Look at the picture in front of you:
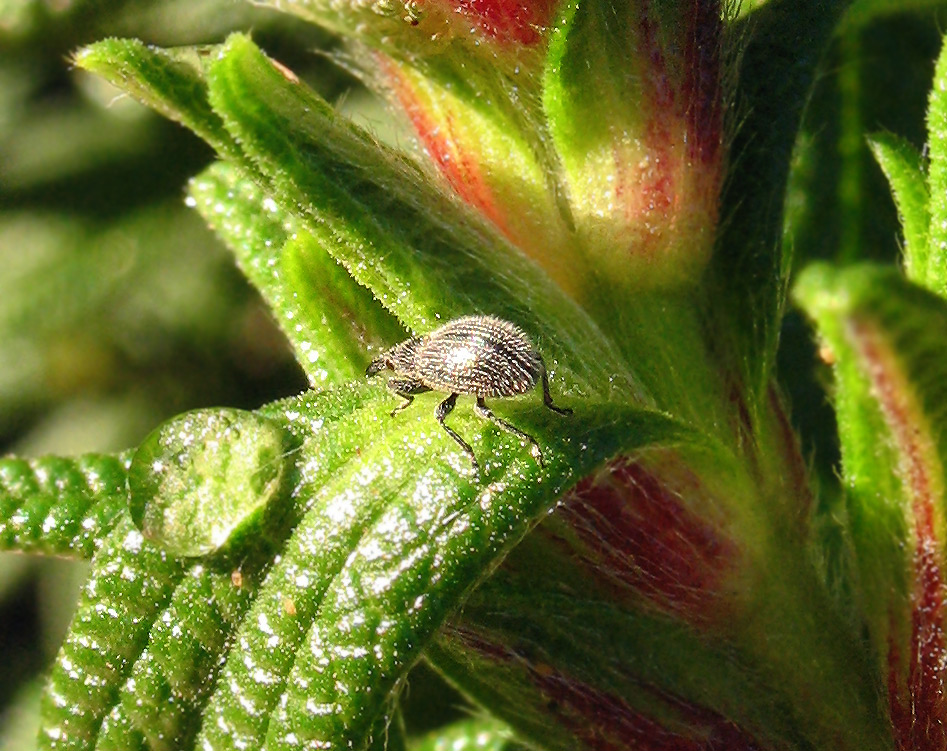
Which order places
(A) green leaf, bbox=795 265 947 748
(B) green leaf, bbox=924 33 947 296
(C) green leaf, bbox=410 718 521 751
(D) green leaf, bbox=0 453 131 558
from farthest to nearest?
1. (C) green leaf, bbox=410 718 521 751
2. (B) green leaf, bbox=924 33 947 296
3. (D) green leaf, bbox=0 453 131 558
4. (A) green leaf, bbox=795 265 947 748

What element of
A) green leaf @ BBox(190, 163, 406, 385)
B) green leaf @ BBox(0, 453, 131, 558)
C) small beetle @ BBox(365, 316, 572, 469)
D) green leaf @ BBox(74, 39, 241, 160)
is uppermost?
green leaf @ BBox(74, 39, 241, 160)

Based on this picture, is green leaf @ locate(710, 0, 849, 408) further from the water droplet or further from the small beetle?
the water droplet

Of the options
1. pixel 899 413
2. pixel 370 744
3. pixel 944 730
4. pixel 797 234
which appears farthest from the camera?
pixel 797 234

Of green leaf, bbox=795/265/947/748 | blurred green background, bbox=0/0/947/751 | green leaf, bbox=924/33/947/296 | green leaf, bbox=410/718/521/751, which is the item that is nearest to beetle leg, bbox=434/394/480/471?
green leaf, bbox=795/265/947/748

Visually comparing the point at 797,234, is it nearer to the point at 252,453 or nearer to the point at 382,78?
the point at 382,78

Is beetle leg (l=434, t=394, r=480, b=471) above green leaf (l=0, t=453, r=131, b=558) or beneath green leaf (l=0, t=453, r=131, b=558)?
above

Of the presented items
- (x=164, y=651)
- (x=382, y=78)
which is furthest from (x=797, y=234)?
(x=164, y=651)

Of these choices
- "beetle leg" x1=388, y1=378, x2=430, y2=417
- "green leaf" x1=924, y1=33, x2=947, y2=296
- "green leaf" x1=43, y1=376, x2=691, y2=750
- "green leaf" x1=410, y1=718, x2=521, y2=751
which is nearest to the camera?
"green leaf" x1=43, y1=376, x2=691, y2=750

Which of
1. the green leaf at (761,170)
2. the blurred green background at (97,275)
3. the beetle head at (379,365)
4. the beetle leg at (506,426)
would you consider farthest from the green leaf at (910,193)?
the blurred green background at (97,275)
